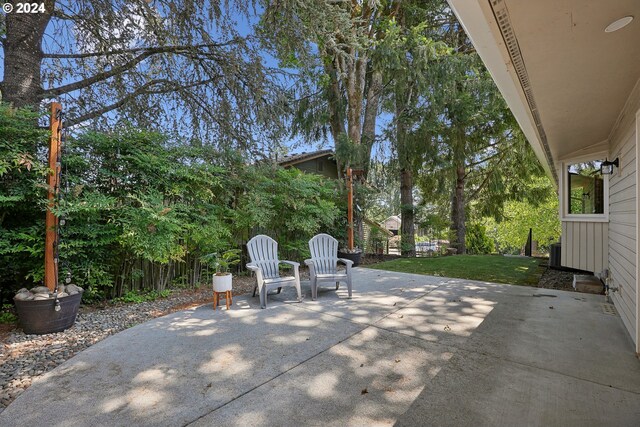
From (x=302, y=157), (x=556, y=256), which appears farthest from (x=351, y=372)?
(x=302, y=157)

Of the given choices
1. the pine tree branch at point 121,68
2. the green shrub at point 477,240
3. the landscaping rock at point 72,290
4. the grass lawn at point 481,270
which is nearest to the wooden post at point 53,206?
the landscaping rock at point 72,290

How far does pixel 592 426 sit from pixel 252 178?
519 centimetres

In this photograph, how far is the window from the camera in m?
5.17

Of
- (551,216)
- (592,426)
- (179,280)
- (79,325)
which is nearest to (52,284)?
(79,325)

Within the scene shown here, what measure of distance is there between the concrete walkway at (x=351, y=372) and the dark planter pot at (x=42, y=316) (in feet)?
2.13

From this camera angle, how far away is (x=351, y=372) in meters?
2.40

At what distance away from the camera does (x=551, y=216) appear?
433 inches

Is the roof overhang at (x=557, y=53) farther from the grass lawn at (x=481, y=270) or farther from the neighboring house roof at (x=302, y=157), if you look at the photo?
the neighboring house roof at (x=302, y=157)

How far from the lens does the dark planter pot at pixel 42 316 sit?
3.06m

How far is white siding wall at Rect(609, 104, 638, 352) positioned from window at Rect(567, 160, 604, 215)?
0.70 metres

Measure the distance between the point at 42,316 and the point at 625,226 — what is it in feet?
20.4

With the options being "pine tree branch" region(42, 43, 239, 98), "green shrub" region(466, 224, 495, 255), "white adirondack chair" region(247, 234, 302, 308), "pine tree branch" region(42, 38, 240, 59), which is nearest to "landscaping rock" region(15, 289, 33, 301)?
"white adirondack chair" region(247, 234, 302, 308)

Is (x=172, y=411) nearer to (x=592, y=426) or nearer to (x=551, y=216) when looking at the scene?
(x=592, y=426)

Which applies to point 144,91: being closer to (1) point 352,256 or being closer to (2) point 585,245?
(1) point 352,256
